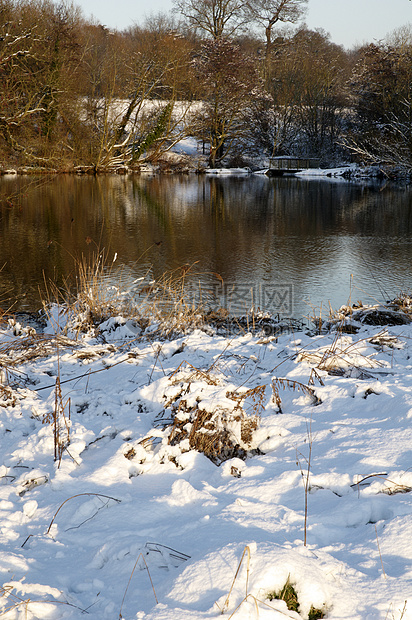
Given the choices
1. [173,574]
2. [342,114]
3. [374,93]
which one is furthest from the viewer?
[342,114]

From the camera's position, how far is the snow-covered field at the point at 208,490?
1.85 metres

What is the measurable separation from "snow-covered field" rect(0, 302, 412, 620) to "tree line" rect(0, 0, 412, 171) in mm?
23769

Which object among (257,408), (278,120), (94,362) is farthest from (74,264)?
(278,120)

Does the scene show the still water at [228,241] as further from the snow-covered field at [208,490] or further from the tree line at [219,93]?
the tree line at [219,93]

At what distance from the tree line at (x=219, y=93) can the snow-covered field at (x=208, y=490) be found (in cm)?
2377

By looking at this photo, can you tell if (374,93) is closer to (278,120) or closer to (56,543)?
(278,120)

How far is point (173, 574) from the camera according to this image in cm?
199

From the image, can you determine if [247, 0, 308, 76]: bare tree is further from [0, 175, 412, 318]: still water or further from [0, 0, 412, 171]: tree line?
[0, 175, 412, 318]: still water

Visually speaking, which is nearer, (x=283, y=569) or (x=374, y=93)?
(x=283, y=569)

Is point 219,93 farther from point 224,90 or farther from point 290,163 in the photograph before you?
point 290,163

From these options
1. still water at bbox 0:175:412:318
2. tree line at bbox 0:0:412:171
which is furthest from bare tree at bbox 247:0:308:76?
still water at bbox 0:175:412:318

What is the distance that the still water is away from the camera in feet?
28.7

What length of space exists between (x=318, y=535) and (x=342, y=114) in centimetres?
4065

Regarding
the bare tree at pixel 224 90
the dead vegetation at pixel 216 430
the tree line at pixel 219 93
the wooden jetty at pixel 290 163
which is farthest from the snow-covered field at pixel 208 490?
the wooden jetty at pixel 290 163
